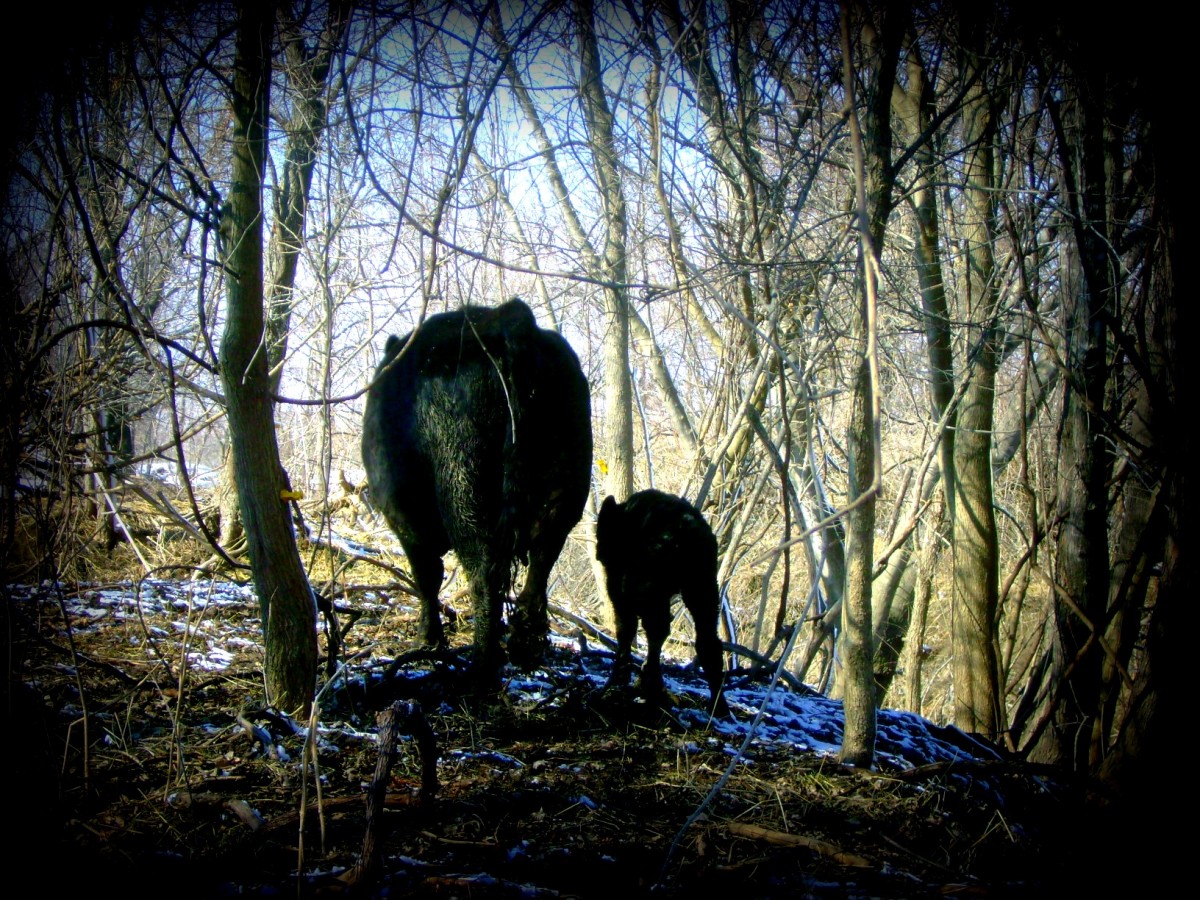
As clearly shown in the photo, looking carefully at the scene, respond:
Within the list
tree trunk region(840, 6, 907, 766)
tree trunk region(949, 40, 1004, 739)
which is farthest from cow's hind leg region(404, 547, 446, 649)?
tree trunk region(949, 40, 1004, 739)

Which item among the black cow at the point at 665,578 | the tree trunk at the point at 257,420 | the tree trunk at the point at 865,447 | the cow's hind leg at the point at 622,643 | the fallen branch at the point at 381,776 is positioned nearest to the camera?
the fallen branch at the point at 381,776

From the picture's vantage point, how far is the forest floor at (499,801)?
193 cm

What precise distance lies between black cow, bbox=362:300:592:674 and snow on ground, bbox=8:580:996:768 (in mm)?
545

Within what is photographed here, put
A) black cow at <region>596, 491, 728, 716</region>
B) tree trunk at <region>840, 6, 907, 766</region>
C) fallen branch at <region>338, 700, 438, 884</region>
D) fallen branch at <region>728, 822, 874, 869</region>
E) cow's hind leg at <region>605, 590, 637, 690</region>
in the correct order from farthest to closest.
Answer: cow's hind leg at <region>605, 590, 637, 690</region>
black cow at <region>596, 491, 728, 716</region>
tree trunk at <region>840, 6, 907, 766</region>
fallen branch at <region>728, 822, 874, 869</region>
fallen branch at <region>338, 700, 438, 884</region>

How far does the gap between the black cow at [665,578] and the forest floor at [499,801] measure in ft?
0.70

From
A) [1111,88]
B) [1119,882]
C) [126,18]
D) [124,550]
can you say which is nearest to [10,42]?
[126,18]

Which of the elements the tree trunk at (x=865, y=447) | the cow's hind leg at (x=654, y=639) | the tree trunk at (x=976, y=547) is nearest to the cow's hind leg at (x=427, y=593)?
the cow's hind leg at (x=654, y=639)

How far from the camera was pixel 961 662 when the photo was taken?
18.3ft

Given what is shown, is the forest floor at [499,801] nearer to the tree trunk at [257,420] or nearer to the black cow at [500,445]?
the tree trunk at [257,420]

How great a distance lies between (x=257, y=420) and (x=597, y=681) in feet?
7.75

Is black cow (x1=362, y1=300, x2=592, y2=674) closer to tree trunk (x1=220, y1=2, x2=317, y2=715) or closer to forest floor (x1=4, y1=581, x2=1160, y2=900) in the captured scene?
forest floor (x1=4, y1=581, x2=1160, y2=900)

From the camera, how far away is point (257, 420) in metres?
3.03

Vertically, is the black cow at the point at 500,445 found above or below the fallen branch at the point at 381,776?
above

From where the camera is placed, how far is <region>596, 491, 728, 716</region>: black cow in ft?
11.6
